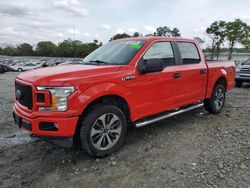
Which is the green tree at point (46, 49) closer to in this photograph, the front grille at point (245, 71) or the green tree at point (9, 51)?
the green tree at point (9, 51)

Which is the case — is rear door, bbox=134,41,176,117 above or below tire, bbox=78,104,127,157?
above

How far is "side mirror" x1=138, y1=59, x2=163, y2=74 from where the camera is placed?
13.7ft

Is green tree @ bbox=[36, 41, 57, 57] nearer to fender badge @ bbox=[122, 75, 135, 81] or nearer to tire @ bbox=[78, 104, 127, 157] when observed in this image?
fender badge @ bbox=[122, 75, 135, 81]

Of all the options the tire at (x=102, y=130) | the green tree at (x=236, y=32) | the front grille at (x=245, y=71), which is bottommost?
the tire at (x=102, y=130)

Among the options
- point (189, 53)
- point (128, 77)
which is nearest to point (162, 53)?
Answer: point (189, 53)

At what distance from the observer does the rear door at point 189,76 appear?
5023 mm

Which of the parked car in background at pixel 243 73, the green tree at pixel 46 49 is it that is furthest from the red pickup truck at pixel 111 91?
the green tree at pixel 46 49

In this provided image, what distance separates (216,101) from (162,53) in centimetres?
237

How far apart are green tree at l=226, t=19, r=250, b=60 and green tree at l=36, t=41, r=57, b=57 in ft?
254

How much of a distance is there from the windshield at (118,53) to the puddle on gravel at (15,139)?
6.23 ft

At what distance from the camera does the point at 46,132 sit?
346 cm

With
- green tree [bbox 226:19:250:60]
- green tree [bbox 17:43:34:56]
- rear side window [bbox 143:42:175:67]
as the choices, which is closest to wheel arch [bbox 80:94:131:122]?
rear side window [bbox 143:42:175:67]

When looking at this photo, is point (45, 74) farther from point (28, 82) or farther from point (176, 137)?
point (176, 137)

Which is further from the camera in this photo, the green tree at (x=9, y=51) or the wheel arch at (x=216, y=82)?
the green tree at (x=9, y=51)
